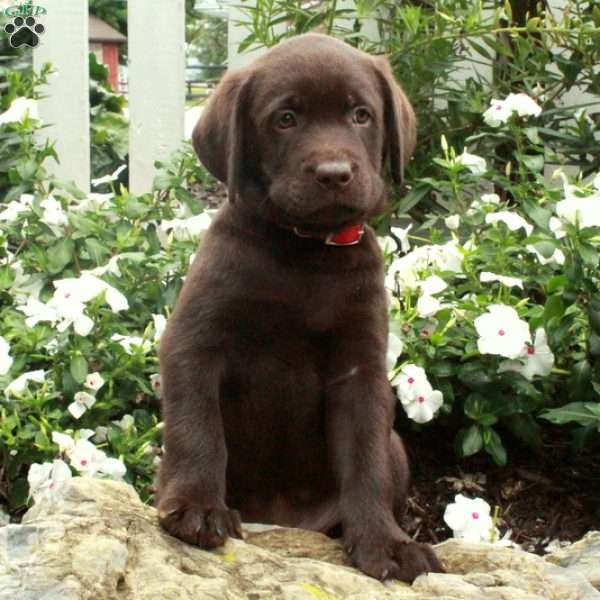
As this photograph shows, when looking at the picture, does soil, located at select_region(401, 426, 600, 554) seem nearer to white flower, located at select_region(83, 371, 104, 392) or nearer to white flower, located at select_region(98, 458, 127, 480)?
white flower, located at select_region(98, 458, 127, 480)

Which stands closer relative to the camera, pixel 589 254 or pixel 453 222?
pixel 589 254

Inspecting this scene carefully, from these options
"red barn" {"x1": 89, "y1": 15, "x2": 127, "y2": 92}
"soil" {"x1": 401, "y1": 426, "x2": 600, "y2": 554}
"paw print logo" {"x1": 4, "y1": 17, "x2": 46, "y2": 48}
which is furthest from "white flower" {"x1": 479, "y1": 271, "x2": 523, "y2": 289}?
"red barn" {"x1": 89, "y1": 15, "x2": 127, "y2": 92}

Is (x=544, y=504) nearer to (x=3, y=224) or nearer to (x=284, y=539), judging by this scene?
(x=284, y=539)

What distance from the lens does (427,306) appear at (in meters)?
3.85

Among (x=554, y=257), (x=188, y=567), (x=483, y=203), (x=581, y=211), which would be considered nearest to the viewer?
(x=188, y=567)

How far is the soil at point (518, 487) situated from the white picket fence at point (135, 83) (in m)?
1.77

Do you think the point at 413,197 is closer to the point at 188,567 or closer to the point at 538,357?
the point at 538,357

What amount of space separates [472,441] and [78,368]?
1143 millimetres

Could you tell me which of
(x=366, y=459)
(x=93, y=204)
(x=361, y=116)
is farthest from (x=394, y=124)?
(x=93, y=204)

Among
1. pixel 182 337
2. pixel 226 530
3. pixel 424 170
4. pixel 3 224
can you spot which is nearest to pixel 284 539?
pixel 226 530

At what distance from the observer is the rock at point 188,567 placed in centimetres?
235

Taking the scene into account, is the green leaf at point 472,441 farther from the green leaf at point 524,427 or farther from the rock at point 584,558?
the rock at point 584,558

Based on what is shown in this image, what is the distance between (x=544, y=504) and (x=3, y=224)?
2.03 m

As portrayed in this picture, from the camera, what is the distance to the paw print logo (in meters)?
5.16
